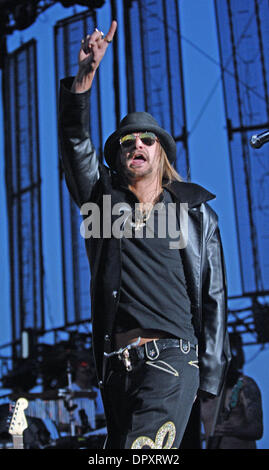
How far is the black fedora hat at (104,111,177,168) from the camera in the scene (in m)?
2.96

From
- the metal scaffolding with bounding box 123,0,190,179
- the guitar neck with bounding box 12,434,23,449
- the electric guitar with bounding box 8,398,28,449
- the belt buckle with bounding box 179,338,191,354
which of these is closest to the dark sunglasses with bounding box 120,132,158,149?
the belt buckle with bounding box 179,338,191,354

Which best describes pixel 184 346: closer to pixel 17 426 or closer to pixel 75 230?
pixel 17 426

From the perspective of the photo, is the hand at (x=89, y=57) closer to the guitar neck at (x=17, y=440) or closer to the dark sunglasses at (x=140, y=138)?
the dark sunglasses at (x=140, y=138)

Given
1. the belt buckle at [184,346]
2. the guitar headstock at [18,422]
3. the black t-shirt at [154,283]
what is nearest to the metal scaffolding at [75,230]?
the guitar headstock at [18,422]

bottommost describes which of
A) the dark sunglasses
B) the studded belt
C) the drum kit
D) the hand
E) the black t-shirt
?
the drum kit

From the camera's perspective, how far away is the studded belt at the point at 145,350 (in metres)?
2.51

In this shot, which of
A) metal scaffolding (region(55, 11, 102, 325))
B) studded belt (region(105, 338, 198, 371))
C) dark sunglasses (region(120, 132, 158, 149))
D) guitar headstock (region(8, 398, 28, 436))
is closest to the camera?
studded belt (region(105, 338, 198, 371))

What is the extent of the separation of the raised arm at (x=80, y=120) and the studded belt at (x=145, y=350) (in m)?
0.62

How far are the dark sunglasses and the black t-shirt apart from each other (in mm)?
332

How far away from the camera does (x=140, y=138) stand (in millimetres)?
2967

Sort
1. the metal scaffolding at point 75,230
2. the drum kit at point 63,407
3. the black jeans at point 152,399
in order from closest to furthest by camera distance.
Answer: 1. the black jeans at point 152,399
2. the drum kit at point 63,407
3. the metal scaffolding at point 75,230

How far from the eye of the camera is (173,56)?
9.43 m

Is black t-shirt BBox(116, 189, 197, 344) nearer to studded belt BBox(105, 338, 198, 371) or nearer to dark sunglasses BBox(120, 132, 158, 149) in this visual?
studded belt BBox(105, 338, 198, 371)

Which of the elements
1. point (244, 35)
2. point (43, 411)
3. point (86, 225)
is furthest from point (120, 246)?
point (244, 35)
